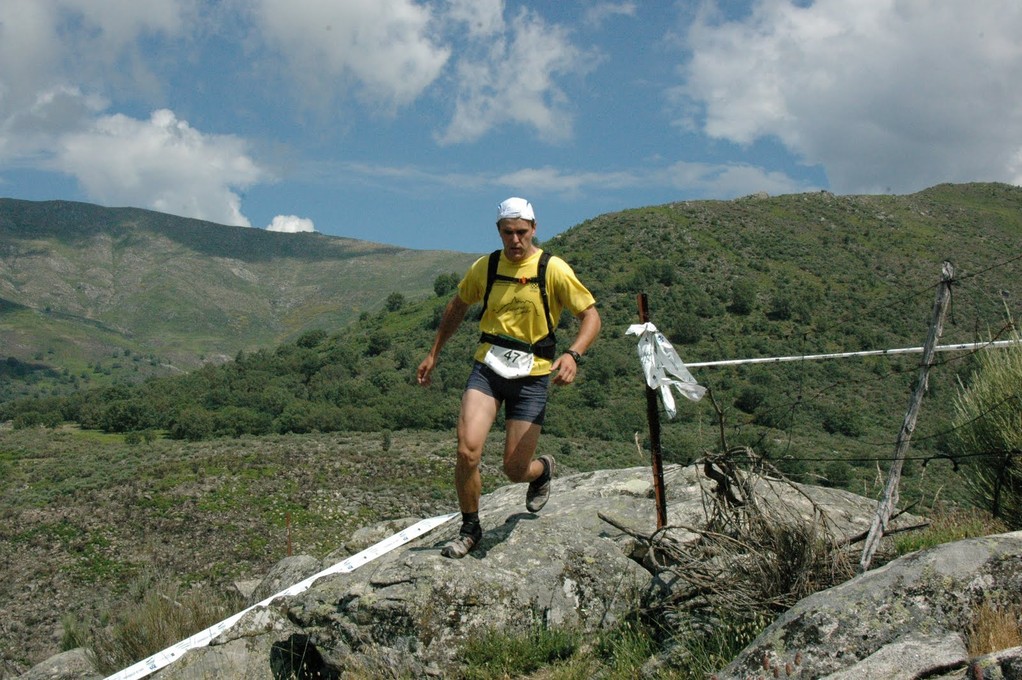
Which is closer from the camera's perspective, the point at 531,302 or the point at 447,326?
the point at 531,302

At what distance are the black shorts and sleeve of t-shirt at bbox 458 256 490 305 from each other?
0.49 meters

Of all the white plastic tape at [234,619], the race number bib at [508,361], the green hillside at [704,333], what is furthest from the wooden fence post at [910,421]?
the green hillside at [704,333]

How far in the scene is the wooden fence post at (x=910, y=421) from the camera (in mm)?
3973

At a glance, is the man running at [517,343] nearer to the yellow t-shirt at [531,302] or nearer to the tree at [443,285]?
the yellow t-shirt at [531,302]

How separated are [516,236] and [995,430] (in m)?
3.10

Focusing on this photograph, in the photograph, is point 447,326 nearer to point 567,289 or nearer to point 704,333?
point 567,289

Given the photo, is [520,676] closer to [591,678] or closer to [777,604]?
[591,678]

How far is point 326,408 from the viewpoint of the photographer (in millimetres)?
44031

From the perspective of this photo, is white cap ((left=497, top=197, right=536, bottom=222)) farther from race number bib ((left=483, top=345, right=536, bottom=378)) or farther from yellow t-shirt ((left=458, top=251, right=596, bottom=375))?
race number bib ((left=483, top=345, right=536, bottom=378))

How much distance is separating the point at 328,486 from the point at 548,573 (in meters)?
19.4

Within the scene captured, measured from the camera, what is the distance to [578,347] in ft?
17.1

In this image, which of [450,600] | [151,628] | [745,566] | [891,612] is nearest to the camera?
[891,612]

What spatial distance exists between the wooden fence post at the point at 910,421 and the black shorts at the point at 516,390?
1.96 m

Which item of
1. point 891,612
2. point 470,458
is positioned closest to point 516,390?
point 470,458
